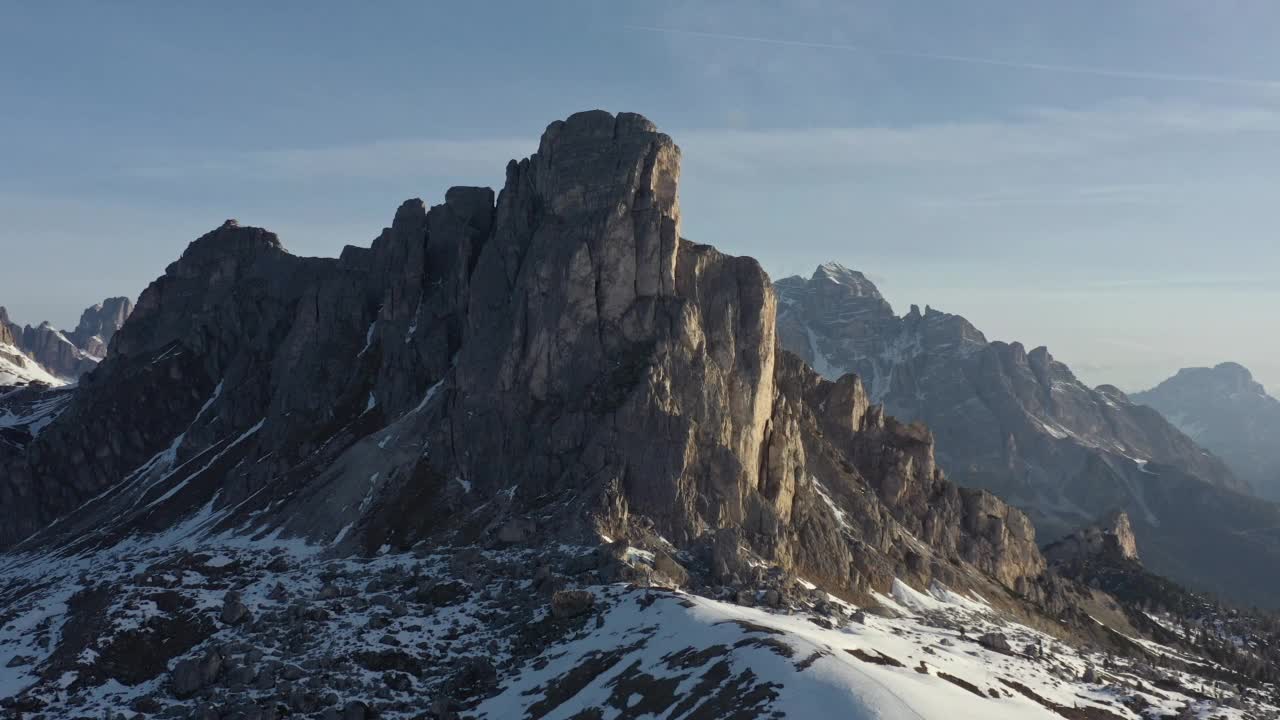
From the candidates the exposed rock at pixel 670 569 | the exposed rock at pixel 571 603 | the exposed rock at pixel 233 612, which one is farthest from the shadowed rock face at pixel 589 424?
the exposed rock at pixel 233 612

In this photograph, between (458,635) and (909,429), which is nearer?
(458,635)

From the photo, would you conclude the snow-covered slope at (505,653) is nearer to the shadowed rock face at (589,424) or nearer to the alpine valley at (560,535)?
the alpine valley at (560,535)

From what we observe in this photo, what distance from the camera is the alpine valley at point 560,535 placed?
79938 mm

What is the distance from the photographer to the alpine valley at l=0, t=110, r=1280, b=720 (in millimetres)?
79938

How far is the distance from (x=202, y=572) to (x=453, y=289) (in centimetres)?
6628

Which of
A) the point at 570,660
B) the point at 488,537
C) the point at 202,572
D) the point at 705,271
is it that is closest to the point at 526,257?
the point at 705,271

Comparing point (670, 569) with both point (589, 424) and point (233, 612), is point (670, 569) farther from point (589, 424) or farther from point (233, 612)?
point (233, 612)

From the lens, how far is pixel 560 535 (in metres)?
112

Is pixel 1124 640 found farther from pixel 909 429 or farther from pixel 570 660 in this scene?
pixel 570 660

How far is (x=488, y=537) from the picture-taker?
115250 mm

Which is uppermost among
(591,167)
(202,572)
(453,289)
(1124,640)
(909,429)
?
(591,167)

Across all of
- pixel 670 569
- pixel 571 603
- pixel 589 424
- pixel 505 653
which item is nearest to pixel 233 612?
pixel 505 653

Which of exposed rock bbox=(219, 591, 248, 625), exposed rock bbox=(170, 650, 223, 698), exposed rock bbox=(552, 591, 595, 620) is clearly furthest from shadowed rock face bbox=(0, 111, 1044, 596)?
exposed rock bbox=(170, 650, 223, 698)

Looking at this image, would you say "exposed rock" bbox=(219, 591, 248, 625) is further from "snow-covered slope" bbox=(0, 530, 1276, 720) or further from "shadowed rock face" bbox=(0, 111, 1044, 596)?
"shadowed rock face" bbox=(0, 111, 1044, 596)
